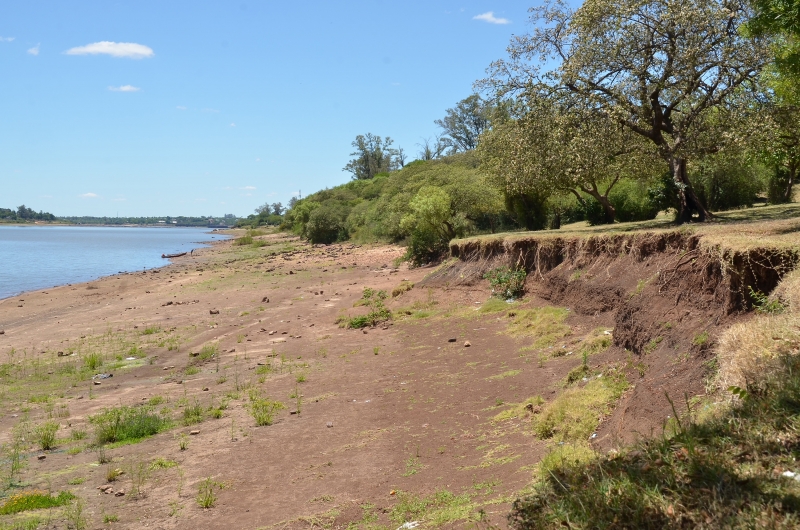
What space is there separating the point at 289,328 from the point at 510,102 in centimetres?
1042

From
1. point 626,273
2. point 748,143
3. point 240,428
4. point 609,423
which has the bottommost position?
point 240,428

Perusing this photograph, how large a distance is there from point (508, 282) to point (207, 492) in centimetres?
1256

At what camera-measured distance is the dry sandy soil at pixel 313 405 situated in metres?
7.37

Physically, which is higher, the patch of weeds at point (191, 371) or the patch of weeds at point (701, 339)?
the patch of weeds at point (701, 339)

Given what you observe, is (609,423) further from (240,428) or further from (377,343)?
(377,343)

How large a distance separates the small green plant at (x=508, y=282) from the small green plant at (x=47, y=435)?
12133mm

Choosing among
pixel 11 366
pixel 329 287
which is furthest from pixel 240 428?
pixel 329 287

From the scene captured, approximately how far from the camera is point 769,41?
52.3 ft

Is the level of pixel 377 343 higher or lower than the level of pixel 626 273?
lower

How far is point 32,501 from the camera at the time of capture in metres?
7.88

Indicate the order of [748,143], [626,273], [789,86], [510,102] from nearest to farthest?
[626,273], [789,86], [748,143], [510,102]

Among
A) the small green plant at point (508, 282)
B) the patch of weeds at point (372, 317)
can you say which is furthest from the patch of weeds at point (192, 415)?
the small green plant at point (508, 282)

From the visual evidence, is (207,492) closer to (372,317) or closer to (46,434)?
(46,434)

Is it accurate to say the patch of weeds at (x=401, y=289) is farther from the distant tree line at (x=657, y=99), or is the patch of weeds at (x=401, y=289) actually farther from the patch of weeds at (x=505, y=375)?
the patch of weeds at (x=505, y=375)
